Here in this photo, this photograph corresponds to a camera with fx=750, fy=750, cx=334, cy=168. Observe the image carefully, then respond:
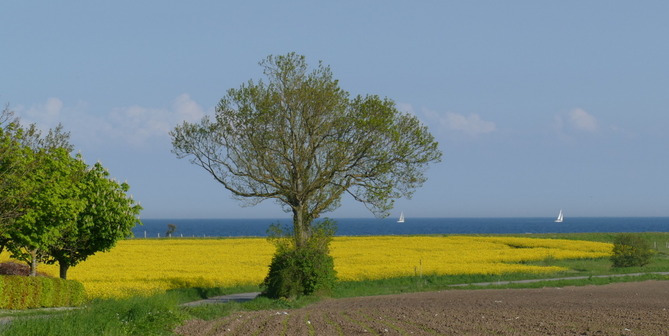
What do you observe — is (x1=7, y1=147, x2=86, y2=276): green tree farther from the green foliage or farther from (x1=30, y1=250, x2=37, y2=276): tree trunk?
the green foliage

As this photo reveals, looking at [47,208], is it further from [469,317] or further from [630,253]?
[630,253]

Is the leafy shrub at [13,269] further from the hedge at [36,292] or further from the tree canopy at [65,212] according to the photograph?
the hedge at [36,292]

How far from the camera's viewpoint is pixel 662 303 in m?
30.5

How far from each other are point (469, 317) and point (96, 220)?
2155 cm

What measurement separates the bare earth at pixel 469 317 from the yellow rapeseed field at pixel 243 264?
33.9 feet

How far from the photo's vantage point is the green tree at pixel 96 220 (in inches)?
1479

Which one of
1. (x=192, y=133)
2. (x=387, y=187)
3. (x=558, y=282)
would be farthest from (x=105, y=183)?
(x=558, y=282)

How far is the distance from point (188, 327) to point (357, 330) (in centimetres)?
485

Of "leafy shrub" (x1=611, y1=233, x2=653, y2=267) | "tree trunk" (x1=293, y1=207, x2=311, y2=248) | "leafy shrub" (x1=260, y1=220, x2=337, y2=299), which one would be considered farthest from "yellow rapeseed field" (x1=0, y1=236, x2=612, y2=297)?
"leafy shrub" (x1=611, y1=233, x2=653, y2=267)

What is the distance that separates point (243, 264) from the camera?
58.3 m

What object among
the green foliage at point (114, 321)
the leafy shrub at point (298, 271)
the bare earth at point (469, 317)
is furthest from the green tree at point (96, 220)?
the green foliage at point (114, 321)

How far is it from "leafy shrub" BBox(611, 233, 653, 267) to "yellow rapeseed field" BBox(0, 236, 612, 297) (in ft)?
23.7

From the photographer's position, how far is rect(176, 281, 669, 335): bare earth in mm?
20773

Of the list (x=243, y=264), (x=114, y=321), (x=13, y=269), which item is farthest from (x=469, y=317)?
(x=243, y=264)
